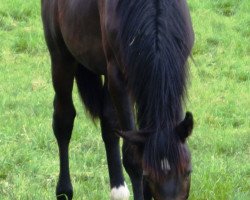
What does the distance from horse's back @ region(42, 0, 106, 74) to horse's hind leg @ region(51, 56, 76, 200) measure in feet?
0.67

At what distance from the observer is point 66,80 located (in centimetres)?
551

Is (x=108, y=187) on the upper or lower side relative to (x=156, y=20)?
lower

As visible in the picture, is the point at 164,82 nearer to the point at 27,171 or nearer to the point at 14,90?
the point at 27,171

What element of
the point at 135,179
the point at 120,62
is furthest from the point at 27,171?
the point at 120,62

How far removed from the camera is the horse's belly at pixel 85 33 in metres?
4.70

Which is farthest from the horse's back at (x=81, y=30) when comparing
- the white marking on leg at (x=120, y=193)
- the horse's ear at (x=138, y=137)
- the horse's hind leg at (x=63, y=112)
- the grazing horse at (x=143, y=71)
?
the horse's ear at (x=138, y=137)

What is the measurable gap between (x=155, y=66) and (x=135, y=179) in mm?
1112

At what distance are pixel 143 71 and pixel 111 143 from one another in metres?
1.65

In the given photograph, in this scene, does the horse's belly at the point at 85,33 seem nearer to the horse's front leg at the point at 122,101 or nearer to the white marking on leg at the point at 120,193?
the horse's front leg at the point at 122,101

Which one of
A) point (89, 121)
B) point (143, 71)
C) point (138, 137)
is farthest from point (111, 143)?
point (138, 137)

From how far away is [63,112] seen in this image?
568 cm

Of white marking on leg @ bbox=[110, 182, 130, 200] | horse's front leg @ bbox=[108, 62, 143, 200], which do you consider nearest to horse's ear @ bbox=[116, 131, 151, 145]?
horse's front leg @ bbox=[108, 62, 143, 200]

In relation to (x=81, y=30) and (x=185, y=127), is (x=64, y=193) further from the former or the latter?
(x=185, y=127)

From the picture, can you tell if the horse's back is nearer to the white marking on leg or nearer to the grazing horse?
the grazing horse
